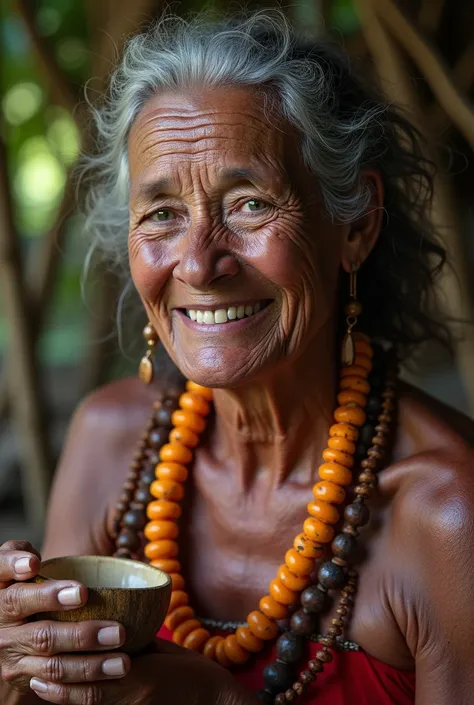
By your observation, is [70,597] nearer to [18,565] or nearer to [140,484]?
[18,565]

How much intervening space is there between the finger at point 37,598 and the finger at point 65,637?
28 millimetres

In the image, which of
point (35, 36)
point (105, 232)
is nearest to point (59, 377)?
point (35, 36)

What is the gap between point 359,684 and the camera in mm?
1973

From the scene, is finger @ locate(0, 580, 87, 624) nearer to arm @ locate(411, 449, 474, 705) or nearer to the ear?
arm @ locate(411, 449, 474, 705)

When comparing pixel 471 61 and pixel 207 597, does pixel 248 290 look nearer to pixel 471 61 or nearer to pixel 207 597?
pixel 207 597

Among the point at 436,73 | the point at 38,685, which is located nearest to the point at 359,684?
the point at 38,685

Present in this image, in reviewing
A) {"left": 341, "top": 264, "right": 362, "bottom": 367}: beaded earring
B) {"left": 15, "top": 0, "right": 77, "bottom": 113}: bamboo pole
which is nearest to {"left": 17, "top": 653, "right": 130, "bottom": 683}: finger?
{"left": 341, "top": 264, "right": 362, "bottom": 367}: beaded earring

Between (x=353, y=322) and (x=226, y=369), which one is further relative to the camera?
(x=353, y=322)

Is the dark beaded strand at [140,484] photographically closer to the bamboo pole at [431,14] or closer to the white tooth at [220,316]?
the white tooth at [220,316]

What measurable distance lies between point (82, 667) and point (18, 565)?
0.20 m

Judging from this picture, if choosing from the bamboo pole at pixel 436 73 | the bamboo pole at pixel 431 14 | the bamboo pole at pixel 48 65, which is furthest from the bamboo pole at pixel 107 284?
the bamboo pole at pixel 431 14

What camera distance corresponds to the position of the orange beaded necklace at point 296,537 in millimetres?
2039

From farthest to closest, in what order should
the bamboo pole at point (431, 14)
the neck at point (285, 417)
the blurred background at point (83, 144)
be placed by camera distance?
the bamboo pole at point (431, 14)
the blurred background at point (83, 144)
the neck at point (285, 417)

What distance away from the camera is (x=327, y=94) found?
79.5 inches
